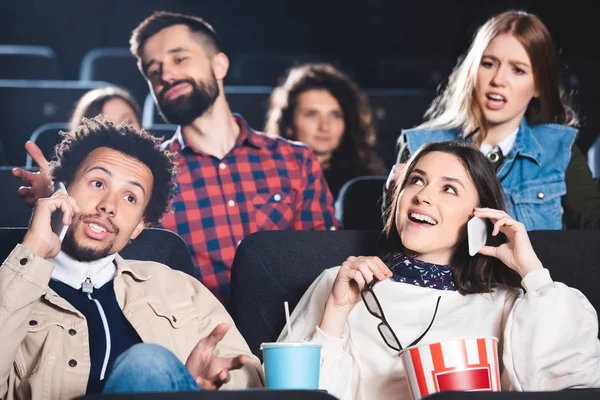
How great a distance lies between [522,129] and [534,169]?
12 centimetres

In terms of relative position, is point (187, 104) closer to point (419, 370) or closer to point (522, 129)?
point (522, 129)

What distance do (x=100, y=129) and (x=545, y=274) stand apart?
946mm

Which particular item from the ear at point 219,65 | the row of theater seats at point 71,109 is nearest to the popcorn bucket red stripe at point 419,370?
the ear at point 219,65

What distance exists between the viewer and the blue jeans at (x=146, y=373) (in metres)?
1.42

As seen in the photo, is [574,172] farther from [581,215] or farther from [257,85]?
[257,85]

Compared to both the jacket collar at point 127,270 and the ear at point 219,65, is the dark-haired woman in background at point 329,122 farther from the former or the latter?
the jacket collar at point 127,270

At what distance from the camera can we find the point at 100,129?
79.0 inches

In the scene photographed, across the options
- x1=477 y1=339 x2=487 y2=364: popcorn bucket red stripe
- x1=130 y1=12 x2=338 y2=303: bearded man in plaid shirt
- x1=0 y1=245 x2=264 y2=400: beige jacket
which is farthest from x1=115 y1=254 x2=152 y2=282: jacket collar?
x1=477 y1=339 x2=487 y2=364: popcorn bucket red stripe

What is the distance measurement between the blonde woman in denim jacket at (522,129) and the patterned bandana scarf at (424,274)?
0.50 m

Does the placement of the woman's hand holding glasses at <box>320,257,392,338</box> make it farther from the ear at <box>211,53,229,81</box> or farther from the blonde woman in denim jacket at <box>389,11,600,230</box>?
the ear at <box>211,53,229,81</box>

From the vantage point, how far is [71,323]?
1737mm

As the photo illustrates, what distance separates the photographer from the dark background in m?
4.17

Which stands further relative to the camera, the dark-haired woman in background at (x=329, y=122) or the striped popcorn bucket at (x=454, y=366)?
the dark-haired woman in background at (x=329, y=122)

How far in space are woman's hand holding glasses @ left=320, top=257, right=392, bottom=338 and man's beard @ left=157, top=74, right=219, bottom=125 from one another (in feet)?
3.19
